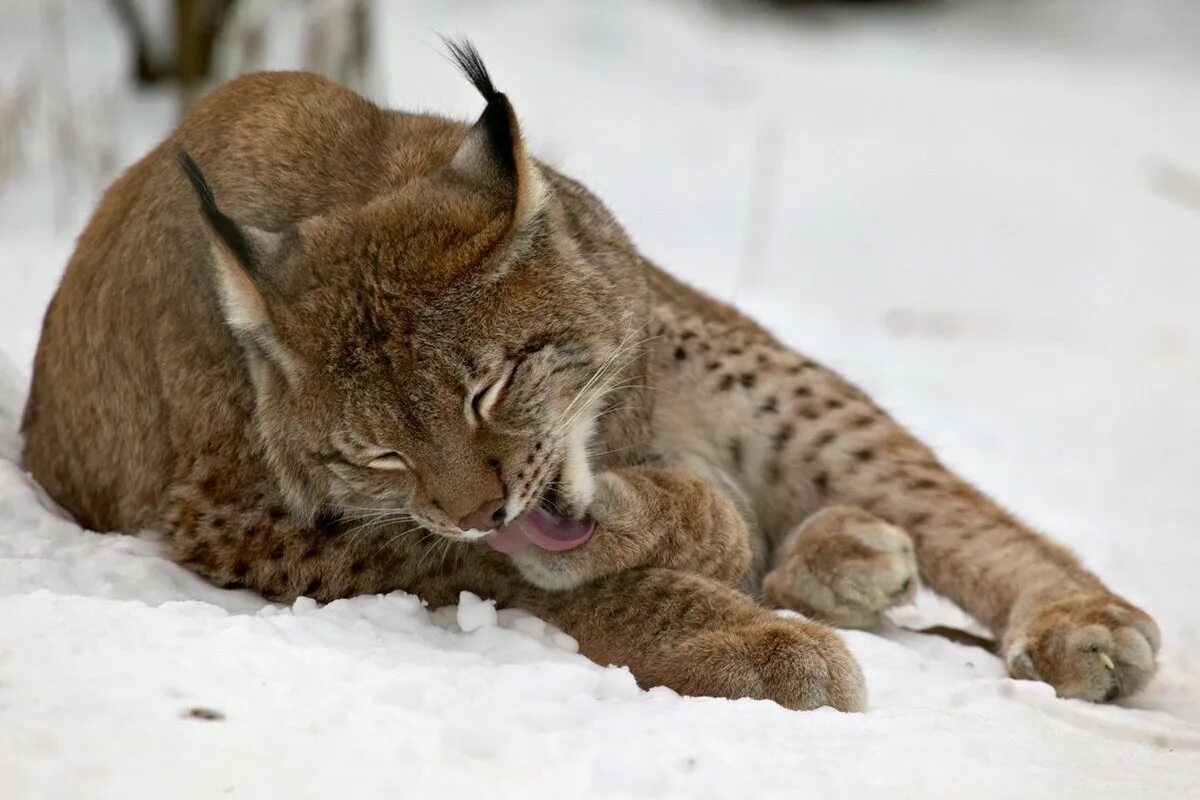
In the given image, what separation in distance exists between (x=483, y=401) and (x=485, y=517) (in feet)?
0.79

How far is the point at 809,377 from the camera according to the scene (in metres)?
4.55

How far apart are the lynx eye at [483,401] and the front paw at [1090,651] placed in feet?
4.90

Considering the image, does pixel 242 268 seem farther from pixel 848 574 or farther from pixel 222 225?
pixel 848 574

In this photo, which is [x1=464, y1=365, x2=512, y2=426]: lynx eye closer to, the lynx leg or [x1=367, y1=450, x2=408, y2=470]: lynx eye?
[x1=367, y1=450, x2=408, y2=470]: lynx eye

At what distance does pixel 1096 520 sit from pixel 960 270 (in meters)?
4.89

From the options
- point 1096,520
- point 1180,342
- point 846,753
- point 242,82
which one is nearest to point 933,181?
point 1180,342

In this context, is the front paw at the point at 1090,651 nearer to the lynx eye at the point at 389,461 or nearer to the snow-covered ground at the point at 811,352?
the snow-covered ground at the point at 811,352

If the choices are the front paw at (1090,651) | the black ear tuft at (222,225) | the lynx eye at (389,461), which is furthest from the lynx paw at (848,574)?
the black ear tuft at (222,225)

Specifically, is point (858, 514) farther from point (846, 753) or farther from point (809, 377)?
point (846, 753)

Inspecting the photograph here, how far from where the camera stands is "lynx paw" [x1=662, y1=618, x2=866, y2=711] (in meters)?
3.07

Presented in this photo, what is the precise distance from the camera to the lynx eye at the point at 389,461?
3.18m

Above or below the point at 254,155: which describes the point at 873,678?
below

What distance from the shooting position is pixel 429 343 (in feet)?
10.2

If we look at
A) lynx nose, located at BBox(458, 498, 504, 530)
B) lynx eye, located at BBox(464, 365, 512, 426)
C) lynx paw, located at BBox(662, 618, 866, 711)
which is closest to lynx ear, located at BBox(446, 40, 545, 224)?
lynx eye, located at BBox(464, 365, 512, 426)
